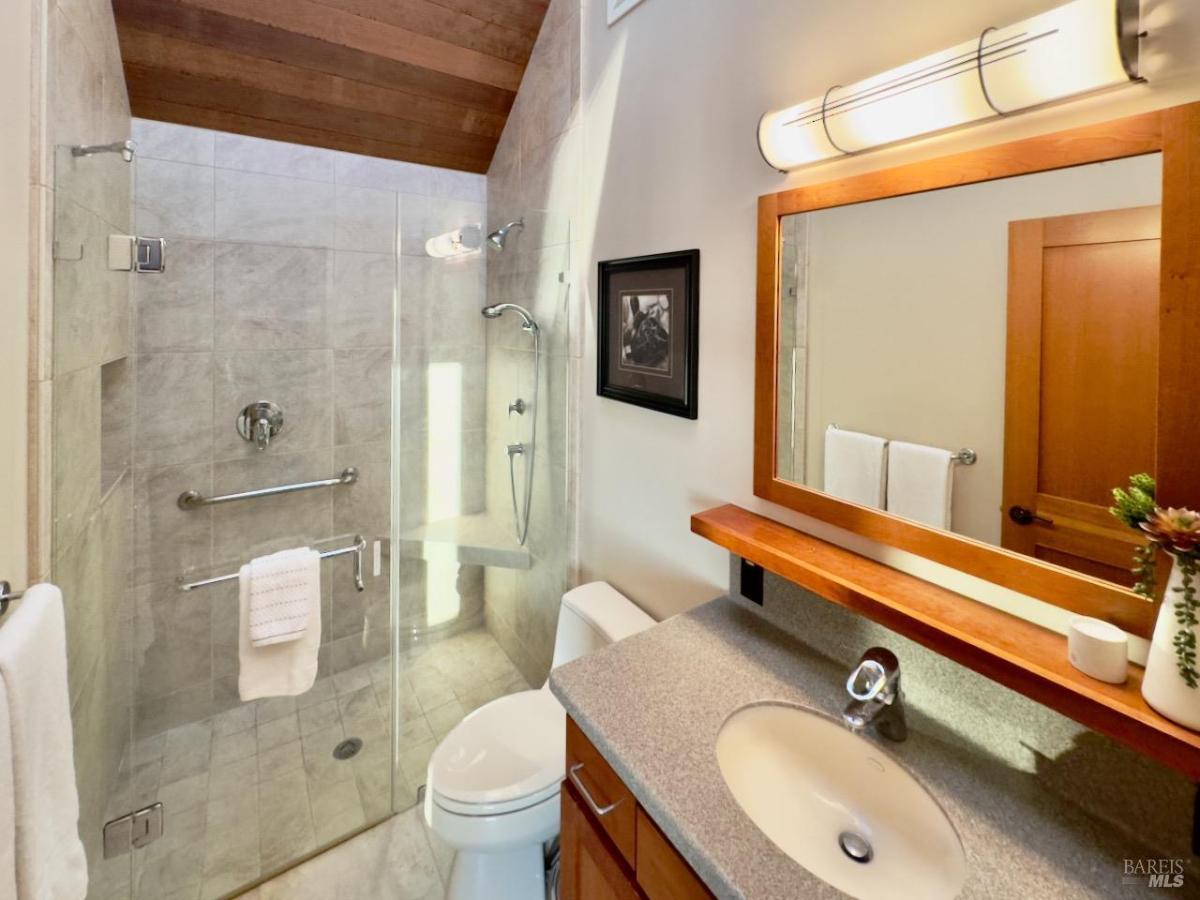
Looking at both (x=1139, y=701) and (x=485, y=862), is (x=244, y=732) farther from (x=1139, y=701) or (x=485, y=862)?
(x=1139, y=701)

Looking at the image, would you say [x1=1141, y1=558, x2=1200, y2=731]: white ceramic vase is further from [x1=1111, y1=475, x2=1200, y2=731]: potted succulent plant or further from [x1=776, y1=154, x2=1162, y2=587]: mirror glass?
[x1=776, y1=154, x2=1162, y2=587]: mirror glass

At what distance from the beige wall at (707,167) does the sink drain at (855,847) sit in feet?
1.56

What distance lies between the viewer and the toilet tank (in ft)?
5.63

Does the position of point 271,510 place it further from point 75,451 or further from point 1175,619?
point 1175,619

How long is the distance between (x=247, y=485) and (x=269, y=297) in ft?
2.48

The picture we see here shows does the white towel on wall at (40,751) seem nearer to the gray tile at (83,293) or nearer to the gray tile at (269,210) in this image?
the gray tile at (83,293)

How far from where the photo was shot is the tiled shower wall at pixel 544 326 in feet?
6.84

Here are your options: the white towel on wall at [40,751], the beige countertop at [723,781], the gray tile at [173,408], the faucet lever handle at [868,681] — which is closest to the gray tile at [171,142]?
the gray tile at [173,408]

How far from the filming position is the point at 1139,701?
730mm

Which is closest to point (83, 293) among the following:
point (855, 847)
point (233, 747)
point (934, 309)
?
point (233, 747)

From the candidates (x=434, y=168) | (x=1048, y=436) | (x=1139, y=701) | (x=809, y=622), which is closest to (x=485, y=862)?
(x=809, y=622)

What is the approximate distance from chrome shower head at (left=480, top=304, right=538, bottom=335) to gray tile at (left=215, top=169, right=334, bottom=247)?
754 millimetres

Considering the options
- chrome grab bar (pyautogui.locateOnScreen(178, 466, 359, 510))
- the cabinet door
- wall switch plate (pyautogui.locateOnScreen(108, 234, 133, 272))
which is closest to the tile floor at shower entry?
chrome grab bar (pyautogui.locateOnScreen(178, 466, 359, 510))

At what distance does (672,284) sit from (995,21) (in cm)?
87
